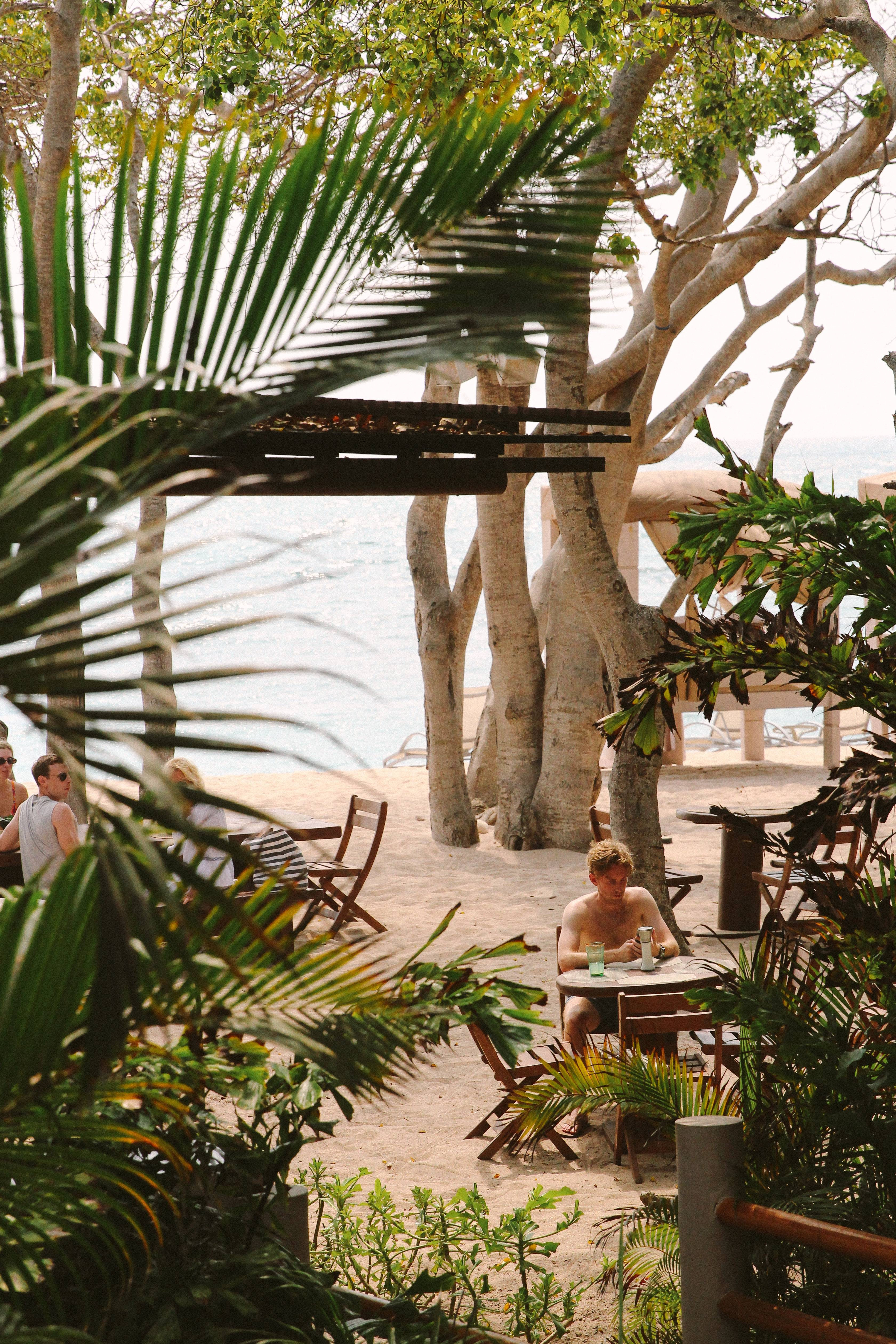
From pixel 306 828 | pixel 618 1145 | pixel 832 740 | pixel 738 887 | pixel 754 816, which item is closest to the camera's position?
pixel 618 1145

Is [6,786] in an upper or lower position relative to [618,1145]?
upper

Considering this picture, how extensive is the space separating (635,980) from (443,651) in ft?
23.7

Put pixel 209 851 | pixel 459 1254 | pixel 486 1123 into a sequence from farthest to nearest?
pixel 486 1123, pixel 209 851, pixel 459 1254

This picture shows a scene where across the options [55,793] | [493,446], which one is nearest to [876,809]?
[493,446]

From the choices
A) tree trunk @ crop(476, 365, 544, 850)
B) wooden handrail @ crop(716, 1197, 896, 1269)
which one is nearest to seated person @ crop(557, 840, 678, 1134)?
wooden handrail @ crop(716, 1197, 896, 1269)

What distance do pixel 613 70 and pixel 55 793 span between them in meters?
7.26

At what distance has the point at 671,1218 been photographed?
3574 millimetres

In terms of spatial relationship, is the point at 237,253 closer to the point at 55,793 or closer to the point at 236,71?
the point at 55,793

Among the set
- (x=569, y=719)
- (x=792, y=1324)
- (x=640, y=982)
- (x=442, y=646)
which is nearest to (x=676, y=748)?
(x=442, y=646)

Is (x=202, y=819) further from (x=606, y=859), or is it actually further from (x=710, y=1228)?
(x=710, y=1228)

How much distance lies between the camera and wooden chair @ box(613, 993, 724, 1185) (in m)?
4.70

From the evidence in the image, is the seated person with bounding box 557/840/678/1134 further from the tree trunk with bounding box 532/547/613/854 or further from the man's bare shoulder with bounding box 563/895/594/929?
the tree trunk with bounding box 532/547/613/854

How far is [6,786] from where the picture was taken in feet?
25.2

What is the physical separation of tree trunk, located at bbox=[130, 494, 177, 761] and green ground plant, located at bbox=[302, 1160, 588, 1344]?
8.14 feet
